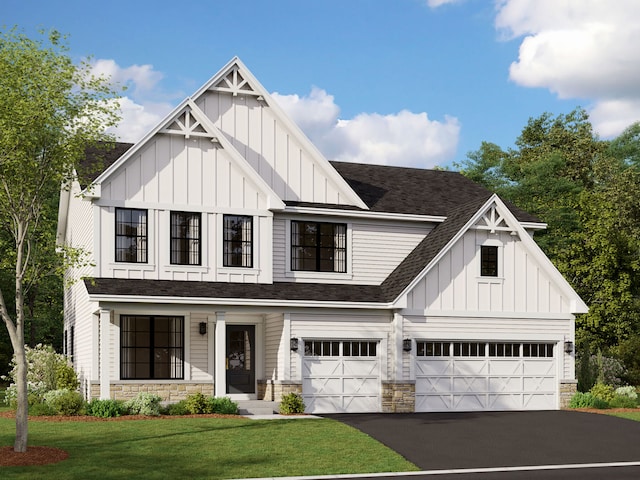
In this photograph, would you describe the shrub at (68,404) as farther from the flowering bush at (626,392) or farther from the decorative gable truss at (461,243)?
the flowering bush at (626,392)

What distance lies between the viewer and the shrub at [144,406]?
2280cm

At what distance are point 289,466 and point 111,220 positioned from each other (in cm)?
1161

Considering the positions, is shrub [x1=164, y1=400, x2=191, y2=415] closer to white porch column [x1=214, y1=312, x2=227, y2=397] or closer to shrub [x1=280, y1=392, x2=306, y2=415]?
white porch column [x1=214, y1=312, x2=227, y2=397]

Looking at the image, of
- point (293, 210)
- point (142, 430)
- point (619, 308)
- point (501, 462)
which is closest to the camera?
point (501, 462)

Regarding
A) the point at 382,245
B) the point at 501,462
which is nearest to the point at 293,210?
the point at 382,245

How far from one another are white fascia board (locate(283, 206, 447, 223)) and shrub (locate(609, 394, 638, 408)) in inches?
327

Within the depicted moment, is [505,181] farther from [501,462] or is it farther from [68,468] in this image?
[68,468]

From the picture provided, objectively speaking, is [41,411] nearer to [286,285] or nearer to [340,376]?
[286,285]

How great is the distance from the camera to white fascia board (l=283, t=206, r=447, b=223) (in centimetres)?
2766

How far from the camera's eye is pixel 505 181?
49219 mm

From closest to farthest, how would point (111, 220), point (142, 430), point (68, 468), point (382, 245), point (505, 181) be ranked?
point (68, 468) < point (142, 430) < point (111, 220) < point (382, 245) < point (505, 181)

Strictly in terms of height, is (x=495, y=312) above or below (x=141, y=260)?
below

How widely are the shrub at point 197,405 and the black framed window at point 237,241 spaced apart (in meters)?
4.76

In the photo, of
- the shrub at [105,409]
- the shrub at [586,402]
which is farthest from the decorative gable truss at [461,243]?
the shrub at [105,409]
